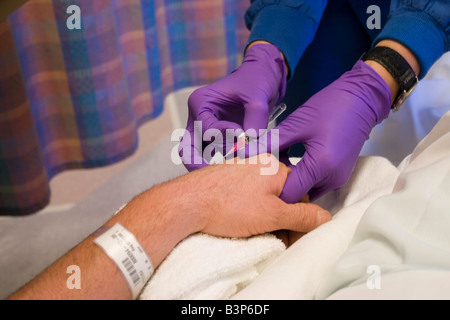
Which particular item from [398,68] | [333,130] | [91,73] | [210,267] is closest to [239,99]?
[333,130]

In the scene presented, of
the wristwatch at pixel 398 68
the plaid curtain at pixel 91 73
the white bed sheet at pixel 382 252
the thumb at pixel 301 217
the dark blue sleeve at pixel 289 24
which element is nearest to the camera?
the white bed sheet at pixel 382 252

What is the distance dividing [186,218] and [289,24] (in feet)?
2.07

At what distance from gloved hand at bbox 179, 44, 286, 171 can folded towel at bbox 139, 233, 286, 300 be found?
250 mm

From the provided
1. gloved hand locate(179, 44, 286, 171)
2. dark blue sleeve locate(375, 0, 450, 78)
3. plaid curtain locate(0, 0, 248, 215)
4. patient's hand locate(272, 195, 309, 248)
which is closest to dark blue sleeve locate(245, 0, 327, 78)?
gloved hand locate(179, 44, 286, 171)

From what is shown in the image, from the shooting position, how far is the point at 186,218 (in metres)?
0.69

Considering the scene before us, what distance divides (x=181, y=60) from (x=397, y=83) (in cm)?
112

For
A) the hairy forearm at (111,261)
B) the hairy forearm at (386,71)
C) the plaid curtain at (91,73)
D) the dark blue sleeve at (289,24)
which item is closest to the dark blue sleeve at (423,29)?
the hairy forearm at (386,71)

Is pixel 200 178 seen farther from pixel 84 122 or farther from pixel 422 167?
pixel 84 122

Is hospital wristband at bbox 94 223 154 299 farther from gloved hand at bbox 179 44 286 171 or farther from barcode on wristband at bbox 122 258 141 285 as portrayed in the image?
gloved hand at bbox 179 44 286 171

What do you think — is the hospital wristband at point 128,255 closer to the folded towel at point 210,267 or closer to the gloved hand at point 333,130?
the folded towel at point 210,267

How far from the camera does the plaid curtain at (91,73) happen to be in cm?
142

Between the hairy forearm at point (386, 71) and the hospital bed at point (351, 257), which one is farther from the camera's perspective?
the hairy forearm at point (386, 71)

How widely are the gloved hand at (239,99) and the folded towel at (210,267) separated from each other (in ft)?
0.82

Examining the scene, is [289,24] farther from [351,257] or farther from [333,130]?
[351,257]
